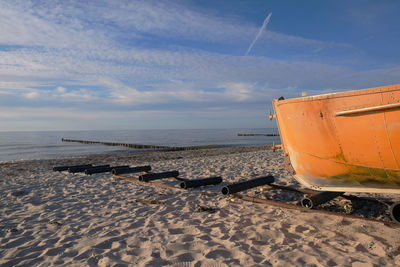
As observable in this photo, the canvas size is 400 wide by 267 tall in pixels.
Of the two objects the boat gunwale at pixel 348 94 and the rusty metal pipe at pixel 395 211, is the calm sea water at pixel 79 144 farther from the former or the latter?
the rusty metal pipe at pixel 395 211

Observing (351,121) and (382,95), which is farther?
(351,121)

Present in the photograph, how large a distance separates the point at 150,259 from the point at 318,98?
3146 millimetres

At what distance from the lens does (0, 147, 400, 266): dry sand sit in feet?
10.3

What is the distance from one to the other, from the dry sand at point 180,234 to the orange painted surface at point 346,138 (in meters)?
0.78

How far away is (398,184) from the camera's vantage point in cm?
347

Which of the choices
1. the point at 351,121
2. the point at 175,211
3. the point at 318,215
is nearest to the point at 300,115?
the point at 351,121

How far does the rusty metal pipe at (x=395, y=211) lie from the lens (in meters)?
3.74

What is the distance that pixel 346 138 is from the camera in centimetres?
360

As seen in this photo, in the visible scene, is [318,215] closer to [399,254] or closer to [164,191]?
[399,254]

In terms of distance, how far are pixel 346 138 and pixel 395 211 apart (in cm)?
143

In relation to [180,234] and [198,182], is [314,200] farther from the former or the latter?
[198,182]

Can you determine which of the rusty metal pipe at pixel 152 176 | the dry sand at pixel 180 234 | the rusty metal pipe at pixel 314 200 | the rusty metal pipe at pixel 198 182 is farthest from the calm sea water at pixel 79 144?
the rusty metal pipe at pixel 314 200

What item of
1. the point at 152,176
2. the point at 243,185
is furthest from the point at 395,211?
the point at 152,176

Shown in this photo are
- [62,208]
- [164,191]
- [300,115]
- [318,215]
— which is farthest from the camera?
[164,191]
